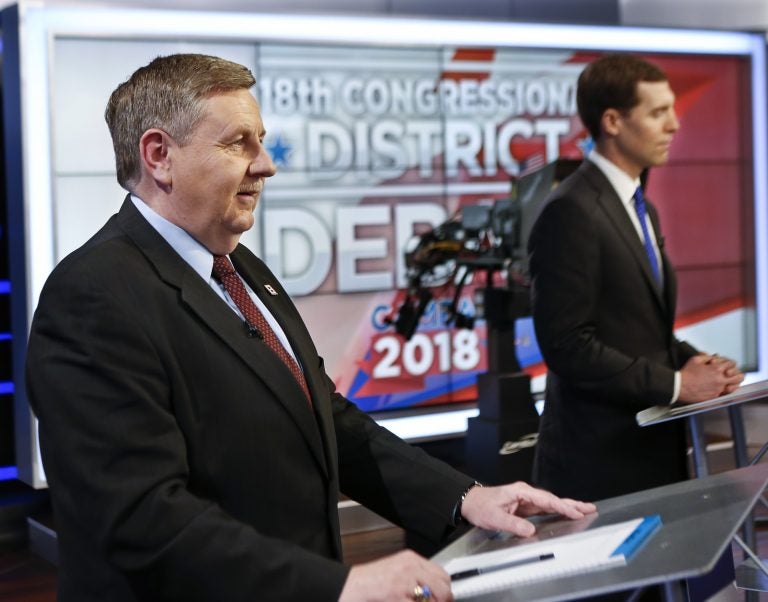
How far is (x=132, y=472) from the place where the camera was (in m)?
1.36

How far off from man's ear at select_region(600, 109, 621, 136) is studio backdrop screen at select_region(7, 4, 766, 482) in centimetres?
283

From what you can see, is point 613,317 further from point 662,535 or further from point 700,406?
point 662,535

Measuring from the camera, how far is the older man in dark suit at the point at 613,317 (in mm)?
2523

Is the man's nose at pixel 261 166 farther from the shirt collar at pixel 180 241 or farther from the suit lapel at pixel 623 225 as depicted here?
the suit lapel at pixel 623 225

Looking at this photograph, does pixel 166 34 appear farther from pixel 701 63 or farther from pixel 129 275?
pixel 129 275

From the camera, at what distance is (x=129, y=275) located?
4.88 feet

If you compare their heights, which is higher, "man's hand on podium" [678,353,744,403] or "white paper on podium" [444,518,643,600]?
"man's hand on podium" [678,353,744,403]

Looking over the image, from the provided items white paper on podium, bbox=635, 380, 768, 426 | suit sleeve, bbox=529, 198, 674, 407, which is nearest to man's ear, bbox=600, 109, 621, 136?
suit sleeve, bbox=529, 198, 674, 407

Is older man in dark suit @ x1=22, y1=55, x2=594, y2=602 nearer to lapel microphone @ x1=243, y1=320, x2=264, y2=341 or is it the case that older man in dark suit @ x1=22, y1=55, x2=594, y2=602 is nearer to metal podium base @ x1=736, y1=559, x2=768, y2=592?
lapel microphone @ x1=243, y1=320, x2=264, y2=341

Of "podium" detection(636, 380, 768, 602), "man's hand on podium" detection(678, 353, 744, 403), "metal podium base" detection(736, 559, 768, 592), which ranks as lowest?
"metal podium base" detection(736, 559, 768, 592)

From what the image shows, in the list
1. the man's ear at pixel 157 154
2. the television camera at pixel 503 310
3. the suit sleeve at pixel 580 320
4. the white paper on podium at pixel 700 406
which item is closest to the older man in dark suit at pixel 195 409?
the man's ear at pixel 157 154

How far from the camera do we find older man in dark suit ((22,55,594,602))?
134 cm

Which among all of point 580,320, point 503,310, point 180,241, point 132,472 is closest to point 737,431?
point 580,320

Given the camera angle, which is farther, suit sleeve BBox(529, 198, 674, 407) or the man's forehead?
the man's forehead
